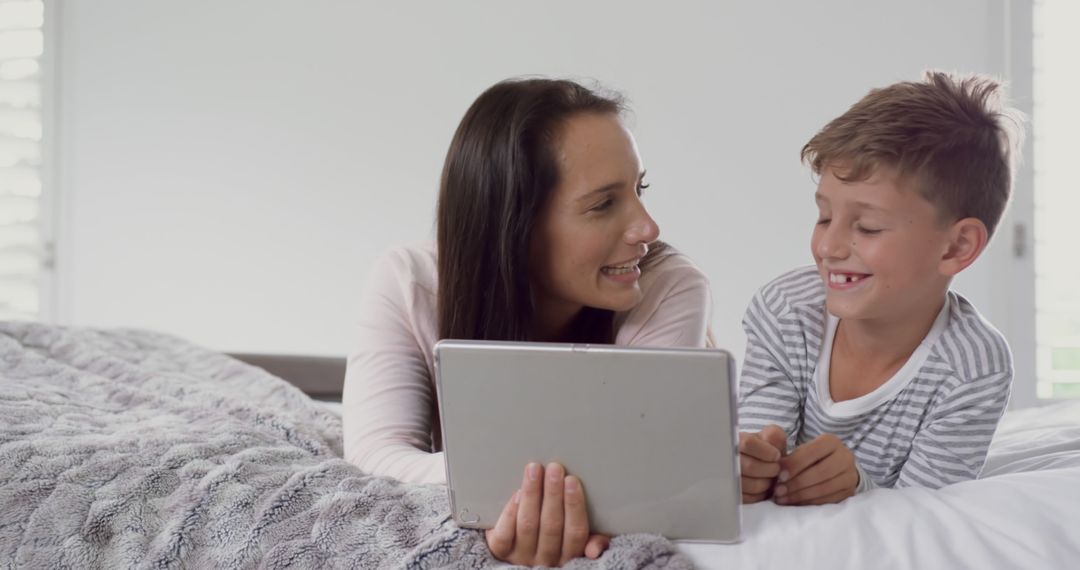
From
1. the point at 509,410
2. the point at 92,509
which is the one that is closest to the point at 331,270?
the point at 92,509

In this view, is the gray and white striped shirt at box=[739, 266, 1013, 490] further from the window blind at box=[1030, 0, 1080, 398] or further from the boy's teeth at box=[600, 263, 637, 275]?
the window blind at box=[1030, 0, 1080, 398]

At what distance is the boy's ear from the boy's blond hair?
13 millimetres

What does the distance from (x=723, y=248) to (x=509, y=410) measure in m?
2.31

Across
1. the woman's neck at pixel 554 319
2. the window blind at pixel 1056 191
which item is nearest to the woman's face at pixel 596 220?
the woman's neck at pixel 554 319

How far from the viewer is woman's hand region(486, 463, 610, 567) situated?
0.92m

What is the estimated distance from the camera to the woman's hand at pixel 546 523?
92 centimetres

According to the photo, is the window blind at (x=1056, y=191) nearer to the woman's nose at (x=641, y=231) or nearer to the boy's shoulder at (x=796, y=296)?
the boy's shoulder at (x=796, y=296)

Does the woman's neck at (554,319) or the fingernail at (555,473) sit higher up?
the woman's neck at (554,319)

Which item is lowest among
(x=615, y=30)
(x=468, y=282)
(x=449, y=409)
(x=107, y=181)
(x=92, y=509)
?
(x=92, y=509)

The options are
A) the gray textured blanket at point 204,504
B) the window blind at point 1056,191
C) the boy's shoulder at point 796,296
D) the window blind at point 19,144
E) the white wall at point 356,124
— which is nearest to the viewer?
the gray textured blanket at point 204,504

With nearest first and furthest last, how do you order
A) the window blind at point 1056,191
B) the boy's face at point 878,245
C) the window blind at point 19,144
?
the boy's face at point 878,245, the window blind at point 1056,191, the window blind at point 19,144

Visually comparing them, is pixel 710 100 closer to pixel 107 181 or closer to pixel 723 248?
pixel 723 248

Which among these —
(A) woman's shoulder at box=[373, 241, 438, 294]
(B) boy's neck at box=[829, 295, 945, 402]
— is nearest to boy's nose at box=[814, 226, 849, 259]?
(B) boy's neck at box=[829, 295, 945, 402]

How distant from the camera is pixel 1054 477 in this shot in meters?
1.01
